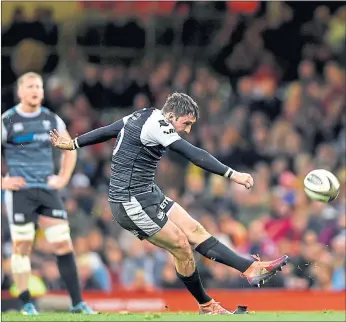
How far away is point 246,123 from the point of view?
67.4 ft

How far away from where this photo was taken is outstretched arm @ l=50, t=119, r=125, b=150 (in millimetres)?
11516

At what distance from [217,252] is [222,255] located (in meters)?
0.06

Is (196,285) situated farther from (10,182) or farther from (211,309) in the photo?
(10,182)

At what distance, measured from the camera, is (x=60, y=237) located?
43.8 feet

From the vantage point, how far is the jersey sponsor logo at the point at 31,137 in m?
13.5

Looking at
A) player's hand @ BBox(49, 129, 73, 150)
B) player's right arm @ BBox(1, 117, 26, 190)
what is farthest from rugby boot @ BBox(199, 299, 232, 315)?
player's right arm @ BBox(1, 117, 26, 190)

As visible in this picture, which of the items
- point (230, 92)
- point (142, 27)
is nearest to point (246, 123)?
point (230, 92)

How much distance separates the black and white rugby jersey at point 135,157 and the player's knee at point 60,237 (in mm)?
1968

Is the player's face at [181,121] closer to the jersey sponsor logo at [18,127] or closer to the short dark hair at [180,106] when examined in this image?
the short dark hair at [180,106]

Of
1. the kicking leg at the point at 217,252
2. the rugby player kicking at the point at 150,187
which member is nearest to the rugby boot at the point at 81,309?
the rugby player kicking at the point at 150,187

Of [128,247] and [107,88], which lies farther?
[107,88]

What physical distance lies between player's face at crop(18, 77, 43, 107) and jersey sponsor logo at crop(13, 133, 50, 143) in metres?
0.36

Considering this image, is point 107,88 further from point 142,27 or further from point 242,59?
point 242,59

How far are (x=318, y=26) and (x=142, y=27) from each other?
340 centimetres
